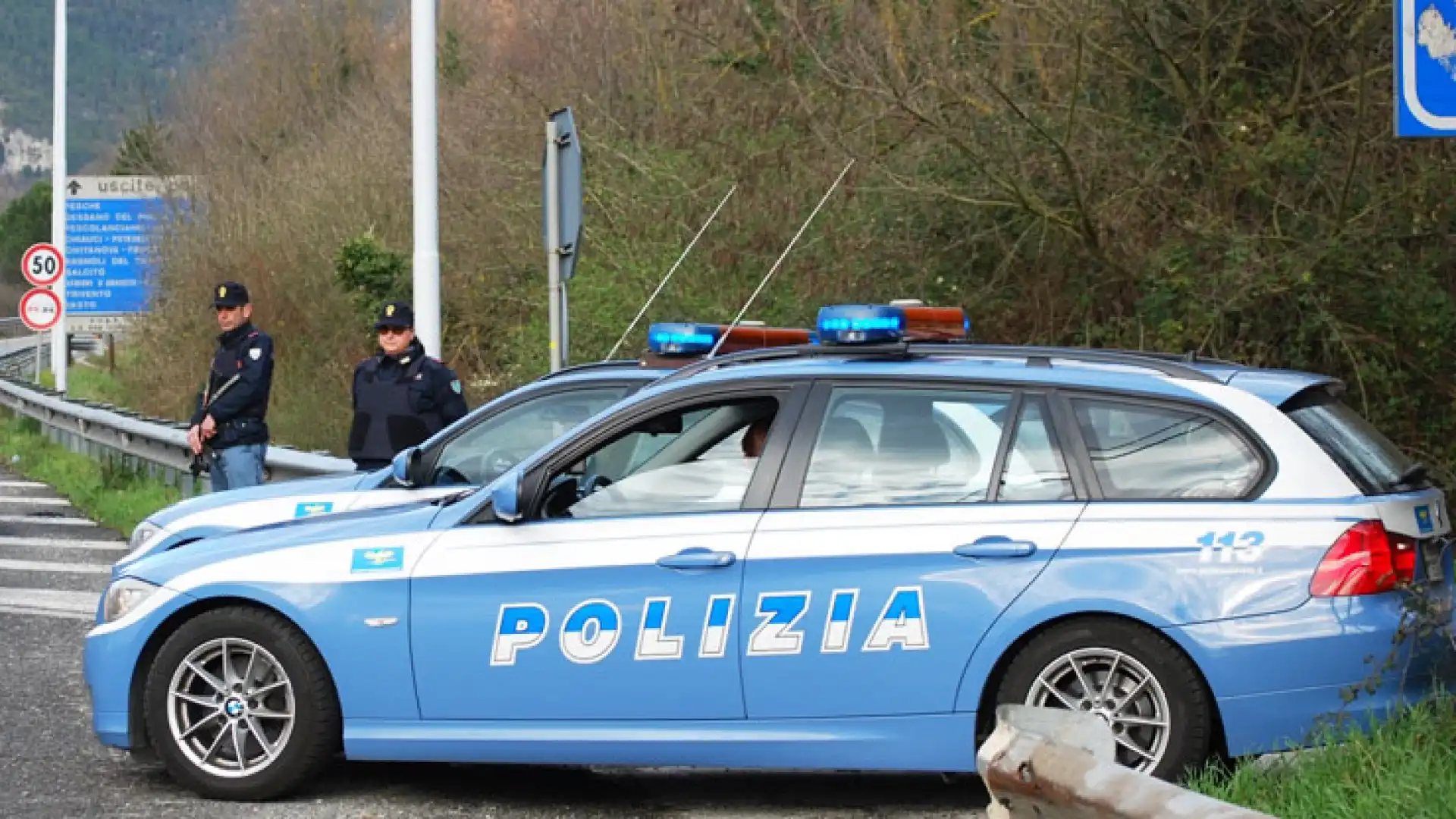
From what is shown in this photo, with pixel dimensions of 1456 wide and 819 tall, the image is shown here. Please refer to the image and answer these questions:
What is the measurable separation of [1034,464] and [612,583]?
4.32ft

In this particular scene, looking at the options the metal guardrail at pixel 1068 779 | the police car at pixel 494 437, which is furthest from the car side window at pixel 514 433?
the metal guardrail at pixel 1068 779

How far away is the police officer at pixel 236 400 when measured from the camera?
40.1ft

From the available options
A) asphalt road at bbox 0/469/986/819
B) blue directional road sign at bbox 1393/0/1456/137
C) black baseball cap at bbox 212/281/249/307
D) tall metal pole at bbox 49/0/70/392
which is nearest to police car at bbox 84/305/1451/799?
asphalt road at bbox 0/469/986/819

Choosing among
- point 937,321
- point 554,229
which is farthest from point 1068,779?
point 554,229

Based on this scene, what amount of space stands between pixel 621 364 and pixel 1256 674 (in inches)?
156

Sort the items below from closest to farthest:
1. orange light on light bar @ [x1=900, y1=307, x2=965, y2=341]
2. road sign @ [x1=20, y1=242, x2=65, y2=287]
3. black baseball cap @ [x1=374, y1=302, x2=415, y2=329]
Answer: orange light on light bar @ [x1=900, y1=307, x2=965, y2=341], black baseball cap @ [x1=374, y1=302, x2=415, y2=329], road sign @ [x1=20, y1=242, x2=65, y2=287]

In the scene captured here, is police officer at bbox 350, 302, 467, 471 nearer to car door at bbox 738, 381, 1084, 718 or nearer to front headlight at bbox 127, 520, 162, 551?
front headlight at bbox 127, 520, 162, 551

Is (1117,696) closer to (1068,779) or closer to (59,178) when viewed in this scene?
(1068,779)

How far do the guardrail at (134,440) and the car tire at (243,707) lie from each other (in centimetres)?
437

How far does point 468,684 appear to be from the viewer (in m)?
6.87

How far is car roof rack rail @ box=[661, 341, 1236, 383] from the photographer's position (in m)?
7.04

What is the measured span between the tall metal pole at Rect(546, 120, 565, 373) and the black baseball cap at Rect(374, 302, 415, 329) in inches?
37.2

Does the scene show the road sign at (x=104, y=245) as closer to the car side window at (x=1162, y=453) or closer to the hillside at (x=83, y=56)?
the car side window at (x=1162, y=453)

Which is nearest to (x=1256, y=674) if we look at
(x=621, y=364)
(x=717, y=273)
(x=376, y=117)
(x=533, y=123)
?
(x=621, y=364)
